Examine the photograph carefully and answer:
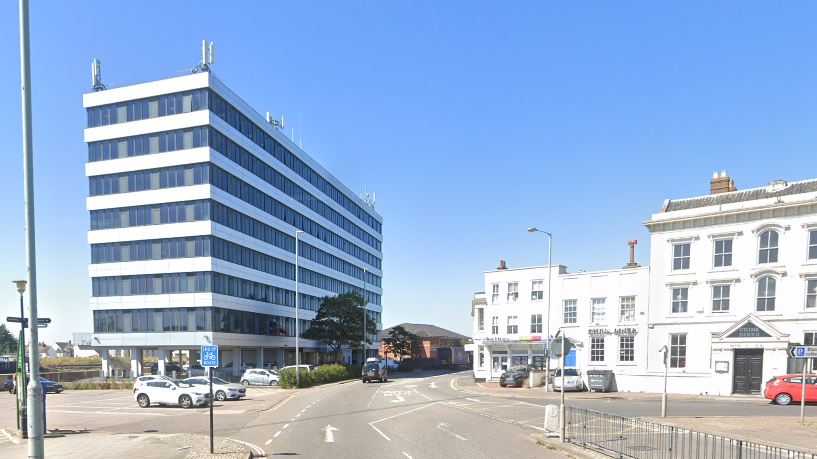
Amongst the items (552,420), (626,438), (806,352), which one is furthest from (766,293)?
(626,438)

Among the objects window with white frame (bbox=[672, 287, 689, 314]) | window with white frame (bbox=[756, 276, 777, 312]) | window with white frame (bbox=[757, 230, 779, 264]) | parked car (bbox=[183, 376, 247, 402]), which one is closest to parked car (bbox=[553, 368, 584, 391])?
window with white frame (bbox=[672, 287, 689, 314])

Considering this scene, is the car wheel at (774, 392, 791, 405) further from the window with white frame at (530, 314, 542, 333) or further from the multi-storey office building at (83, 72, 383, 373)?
the multi-storey office building at (83, 72, 383, 373)

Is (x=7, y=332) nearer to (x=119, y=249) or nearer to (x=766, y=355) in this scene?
(x=119, y=249)

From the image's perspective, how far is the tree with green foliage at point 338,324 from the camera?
64438mm

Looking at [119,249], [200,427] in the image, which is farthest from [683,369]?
[119,249]

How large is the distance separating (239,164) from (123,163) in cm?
1033

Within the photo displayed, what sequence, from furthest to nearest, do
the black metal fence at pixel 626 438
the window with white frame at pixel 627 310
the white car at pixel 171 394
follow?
1. the window with white frame at pixel 627 310
2. the white car at pixel 171 394
3. the black metal fence at pixel 626 438

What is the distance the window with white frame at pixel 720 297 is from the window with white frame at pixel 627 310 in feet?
16.2

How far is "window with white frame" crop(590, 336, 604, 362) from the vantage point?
39688mm

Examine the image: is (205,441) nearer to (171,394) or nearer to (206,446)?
(206,446)

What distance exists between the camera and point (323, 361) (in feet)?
278

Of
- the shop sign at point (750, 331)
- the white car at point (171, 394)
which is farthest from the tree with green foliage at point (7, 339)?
the shop sign at point (750, 331)

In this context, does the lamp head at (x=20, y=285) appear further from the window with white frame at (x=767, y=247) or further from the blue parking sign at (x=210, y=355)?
the window with white frame at (x=767, y=247)

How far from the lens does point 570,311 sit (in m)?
42.0
